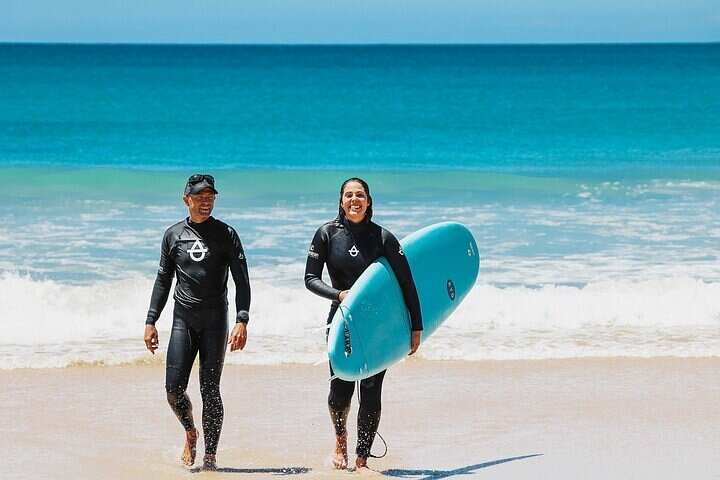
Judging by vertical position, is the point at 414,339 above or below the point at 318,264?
below

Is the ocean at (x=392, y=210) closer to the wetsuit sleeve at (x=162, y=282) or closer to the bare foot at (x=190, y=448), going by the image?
the bare foot at (x=190, y=448)

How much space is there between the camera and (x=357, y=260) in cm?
518

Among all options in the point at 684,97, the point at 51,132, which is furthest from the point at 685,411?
the point at 684,97

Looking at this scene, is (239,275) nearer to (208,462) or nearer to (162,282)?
(162,282)

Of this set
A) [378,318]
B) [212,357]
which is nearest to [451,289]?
[378,318]

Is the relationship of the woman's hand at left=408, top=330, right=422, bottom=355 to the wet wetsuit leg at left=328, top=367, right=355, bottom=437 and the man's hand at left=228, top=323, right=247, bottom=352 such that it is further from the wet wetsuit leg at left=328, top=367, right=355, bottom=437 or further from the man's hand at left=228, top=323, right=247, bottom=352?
the man's hand at left=228, top=323, right=247, bottom=352

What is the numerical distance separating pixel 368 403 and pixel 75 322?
4990 mm

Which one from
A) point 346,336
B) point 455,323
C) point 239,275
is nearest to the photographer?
point 346,336

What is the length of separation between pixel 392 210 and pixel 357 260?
11.4 m

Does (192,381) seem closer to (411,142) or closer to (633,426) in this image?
(633,426)

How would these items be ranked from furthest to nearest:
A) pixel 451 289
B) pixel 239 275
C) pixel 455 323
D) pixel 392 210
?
pixel 392 210 → pixel 455 323 → pixel 451 289 → pixel 239 275

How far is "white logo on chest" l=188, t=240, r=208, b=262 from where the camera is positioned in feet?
16.9

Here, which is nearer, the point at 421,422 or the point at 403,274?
the point at 403,274

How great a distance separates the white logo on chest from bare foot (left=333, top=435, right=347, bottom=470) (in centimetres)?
110
